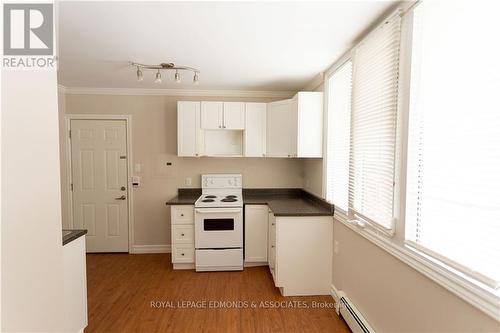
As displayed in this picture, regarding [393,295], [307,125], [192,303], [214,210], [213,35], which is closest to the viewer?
[393,295]

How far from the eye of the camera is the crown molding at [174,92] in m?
3.41

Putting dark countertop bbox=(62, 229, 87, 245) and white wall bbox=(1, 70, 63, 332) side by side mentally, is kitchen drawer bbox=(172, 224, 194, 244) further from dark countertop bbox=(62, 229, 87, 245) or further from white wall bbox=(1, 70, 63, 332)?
white wall bbox=(1, 70, 63, 332)

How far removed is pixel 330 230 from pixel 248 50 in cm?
195

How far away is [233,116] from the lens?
333 cm

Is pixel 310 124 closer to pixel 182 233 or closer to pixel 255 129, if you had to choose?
pixel 255 129

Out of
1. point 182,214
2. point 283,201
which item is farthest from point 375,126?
point 182,214

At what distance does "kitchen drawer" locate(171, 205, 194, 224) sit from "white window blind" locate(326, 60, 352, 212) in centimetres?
171

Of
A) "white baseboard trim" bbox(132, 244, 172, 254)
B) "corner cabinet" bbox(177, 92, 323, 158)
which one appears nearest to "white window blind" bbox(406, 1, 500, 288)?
"corner cabinet" bbox(177, 92, 323, 158)

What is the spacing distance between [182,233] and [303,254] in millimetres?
1541

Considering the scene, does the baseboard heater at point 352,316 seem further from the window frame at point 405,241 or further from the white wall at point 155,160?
the white wall at point 155,160

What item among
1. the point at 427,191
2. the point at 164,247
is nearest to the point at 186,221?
the point at 164,247

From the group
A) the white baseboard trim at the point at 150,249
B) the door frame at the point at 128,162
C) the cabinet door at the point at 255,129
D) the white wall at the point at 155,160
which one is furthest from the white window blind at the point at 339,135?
the door frame at the point at 128,162

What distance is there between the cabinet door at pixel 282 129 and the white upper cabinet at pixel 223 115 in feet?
1.33

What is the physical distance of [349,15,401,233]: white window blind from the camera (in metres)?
1.53
